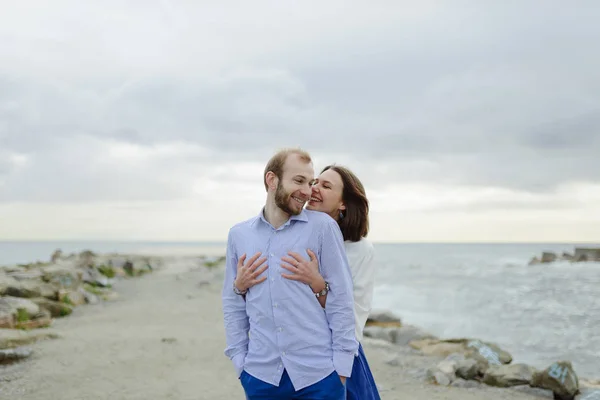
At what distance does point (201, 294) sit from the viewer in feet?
65.2

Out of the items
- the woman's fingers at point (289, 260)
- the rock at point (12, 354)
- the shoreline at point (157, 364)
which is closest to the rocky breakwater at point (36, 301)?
the rock at point (12, 354)

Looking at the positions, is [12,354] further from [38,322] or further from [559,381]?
[559,381]

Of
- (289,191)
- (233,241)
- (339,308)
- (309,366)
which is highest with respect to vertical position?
(289,191)

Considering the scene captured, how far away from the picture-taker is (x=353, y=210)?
3.52 meters

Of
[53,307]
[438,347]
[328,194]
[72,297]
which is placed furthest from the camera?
[72,297]

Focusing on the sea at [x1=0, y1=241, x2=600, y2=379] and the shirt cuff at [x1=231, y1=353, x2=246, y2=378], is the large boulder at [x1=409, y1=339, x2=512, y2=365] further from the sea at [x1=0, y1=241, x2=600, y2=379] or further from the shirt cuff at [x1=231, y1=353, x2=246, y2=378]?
the shirt cuff at [x1=231, y1=353, x2=246, y2=378]

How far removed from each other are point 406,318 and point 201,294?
23.1 feet

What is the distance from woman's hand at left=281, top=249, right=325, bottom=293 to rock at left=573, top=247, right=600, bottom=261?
60.6m

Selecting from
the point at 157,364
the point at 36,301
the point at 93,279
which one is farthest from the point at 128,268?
the point at 157,364

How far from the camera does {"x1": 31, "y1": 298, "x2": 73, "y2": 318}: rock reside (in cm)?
1334

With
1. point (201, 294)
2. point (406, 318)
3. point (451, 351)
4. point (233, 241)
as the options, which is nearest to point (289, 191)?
point (233, 241)

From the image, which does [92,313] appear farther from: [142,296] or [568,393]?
[568,393]

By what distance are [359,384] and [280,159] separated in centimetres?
134

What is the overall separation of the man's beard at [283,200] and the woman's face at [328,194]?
0.43 m
